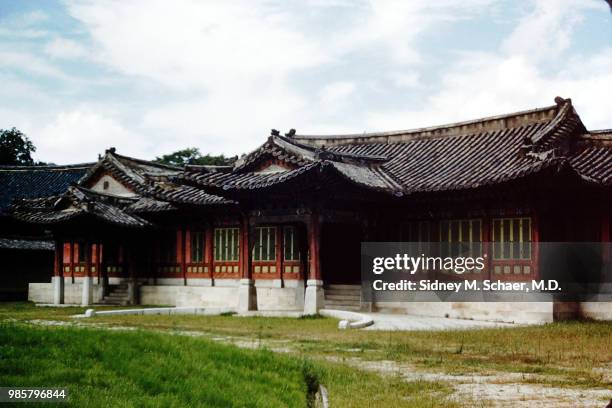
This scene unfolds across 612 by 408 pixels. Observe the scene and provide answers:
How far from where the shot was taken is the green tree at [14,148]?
53.3m

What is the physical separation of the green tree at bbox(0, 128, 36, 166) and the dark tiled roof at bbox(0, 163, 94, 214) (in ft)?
30.5

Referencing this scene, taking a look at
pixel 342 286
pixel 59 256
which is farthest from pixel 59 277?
pixel 342 286

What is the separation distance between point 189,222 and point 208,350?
A: 66.9ft

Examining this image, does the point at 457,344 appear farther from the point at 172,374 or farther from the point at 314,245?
the point at 314,245

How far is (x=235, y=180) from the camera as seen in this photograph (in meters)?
25.8

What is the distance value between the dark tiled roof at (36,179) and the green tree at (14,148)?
9.30 meters

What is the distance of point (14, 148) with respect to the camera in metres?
54.7

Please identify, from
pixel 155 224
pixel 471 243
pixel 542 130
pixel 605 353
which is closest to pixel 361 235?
pixel 471 243

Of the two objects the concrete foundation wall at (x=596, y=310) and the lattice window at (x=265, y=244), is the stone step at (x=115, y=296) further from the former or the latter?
the concrete foundation wall at (x=596, y=310)

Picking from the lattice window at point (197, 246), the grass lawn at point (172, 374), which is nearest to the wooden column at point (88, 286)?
the lattice window at point (197, 246)

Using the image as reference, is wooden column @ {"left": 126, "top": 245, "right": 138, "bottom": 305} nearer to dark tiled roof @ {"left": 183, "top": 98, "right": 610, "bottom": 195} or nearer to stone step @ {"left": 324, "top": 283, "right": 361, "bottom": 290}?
dark tiled roof @ {"left": 183, "top": 98, "right": 610, "bottom": 195}

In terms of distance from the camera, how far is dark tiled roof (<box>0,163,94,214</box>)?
1660 inches

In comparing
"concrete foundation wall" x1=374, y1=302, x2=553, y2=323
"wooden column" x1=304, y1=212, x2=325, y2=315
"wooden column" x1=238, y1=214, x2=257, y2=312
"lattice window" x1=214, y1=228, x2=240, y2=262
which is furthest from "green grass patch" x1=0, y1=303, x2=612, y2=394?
"lattice window" x1=214, y1=228, x2=240, y2=262

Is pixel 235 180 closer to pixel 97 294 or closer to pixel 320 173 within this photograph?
pixel 320 173
